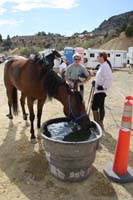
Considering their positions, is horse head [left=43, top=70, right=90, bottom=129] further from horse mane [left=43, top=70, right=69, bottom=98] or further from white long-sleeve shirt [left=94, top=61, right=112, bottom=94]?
white long-sleeve shirt [left=94, top=61, right=112, bottom=94]

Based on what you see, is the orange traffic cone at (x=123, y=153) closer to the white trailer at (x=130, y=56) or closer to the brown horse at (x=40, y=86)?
the brown horse at (x=40, y=86)

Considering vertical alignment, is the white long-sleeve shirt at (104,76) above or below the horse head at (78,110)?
above

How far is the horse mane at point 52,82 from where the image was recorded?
4.03 meters

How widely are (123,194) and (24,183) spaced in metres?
1.27

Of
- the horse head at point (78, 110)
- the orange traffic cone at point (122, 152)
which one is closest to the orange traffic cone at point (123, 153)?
the orange traffic cone at point (122, 152)

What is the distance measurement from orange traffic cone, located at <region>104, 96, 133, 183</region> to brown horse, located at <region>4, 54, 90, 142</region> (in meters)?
0.55

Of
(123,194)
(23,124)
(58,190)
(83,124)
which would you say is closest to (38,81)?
(83,124)

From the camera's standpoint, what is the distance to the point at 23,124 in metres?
5.77

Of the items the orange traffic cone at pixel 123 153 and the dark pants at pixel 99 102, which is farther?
the dark pants at pixel 99 102

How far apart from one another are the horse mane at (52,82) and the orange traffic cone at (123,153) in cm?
103

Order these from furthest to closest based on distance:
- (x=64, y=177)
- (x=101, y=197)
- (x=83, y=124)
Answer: (x=83, y=124) < (x=64, y=177) < (x=101, y=197)

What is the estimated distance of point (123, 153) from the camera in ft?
11.8

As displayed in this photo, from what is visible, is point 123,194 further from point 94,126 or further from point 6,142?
point 6,142

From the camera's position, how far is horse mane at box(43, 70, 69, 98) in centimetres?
403
